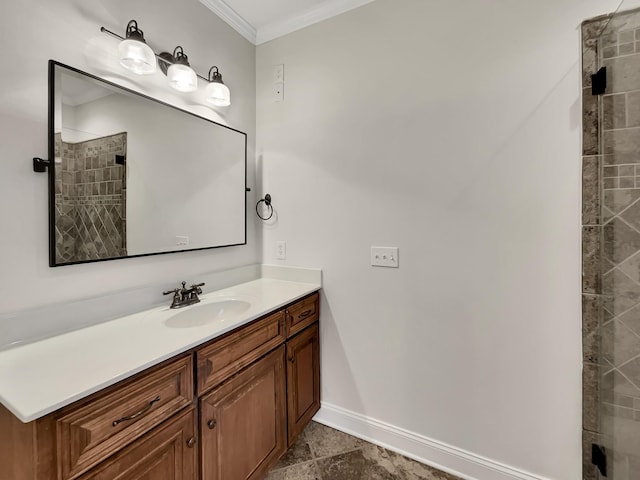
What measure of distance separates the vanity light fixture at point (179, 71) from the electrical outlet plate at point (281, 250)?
104 centimetres

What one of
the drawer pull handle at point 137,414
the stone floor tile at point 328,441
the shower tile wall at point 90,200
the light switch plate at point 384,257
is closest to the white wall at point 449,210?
the light switch plate at point 384,257

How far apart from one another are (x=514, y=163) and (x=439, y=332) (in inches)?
36.4

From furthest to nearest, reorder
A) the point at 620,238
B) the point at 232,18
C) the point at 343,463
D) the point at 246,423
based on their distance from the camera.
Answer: the point at 232,18
the point at 343,463
the point at 246,423
the point at 620,238

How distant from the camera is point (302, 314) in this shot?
1.66 metres

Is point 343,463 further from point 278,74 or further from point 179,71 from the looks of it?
point 278,74

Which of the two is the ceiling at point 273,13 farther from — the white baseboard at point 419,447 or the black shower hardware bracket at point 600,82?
the white baseboard at point 419,447

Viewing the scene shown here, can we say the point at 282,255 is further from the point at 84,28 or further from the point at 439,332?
the point at 84,28

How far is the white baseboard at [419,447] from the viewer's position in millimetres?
1402

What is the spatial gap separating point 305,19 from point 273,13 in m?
0.21

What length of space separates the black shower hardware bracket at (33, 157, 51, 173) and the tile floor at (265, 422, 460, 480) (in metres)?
1.73

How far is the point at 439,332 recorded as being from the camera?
4.98ft

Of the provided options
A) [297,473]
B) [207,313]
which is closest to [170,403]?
[207,313]

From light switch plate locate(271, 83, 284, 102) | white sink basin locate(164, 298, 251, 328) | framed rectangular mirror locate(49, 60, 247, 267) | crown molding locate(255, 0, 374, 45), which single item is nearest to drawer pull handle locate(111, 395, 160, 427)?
white sink basin locate(164, 298, 251, 328)

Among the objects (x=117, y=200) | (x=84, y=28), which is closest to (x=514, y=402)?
(x=117, y=200)
